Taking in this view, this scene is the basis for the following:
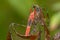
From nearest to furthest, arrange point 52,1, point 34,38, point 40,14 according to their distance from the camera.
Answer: point 34,38 < point 40,14 < point 52,1

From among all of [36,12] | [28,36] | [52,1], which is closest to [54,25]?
[52,1]

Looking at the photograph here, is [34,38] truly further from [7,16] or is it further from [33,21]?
[7,16]

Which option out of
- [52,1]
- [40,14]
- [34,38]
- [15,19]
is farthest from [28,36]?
[52,1]

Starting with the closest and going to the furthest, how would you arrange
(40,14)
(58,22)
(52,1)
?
(40,14), (58,22), (52,1)

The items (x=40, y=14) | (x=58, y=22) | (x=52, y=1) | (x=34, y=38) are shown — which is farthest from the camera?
(x=52, y=1)

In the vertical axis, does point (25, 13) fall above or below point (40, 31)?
above

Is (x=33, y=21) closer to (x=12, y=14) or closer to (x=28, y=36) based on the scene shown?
(x=28, y=36)

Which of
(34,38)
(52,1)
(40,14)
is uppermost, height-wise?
(52,1)

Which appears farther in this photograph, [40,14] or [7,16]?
[7,16]

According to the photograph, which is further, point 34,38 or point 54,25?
point 54,25

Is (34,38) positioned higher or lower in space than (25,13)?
lower
